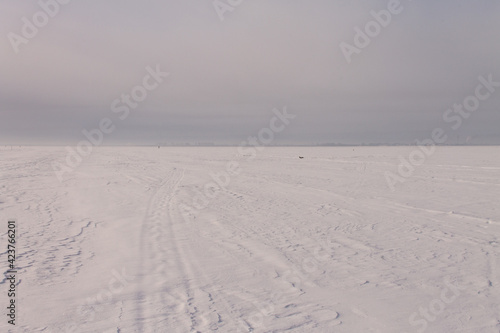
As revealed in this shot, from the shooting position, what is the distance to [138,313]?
14.4 feet

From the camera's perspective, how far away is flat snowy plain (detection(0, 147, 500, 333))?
14.1ft

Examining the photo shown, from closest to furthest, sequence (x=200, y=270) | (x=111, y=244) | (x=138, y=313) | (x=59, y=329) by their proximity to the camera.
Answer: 1. (x=59, y=329)
2. (x=138, y=313)
3. (x=200, y=270)
4. (x=111, y=244)

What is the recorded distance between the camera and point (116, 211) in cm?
1108

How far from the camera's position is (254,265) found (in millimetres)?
6230

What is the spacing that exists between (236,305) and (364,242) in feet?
13.2

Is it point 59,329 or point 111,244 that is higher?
point 111,244

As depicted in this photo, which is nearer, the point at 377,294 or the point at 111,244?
the point at 377,294

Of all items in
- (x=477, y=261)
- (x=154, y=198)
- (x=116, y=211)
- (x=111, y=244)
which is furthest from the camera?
(x=154, y=198)

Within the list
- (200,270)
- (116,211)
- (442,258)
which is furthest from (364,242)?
(116,211)

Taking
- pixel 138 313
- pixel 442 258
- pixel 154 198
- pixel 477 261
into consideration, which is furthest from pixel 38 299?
pixel 154 198

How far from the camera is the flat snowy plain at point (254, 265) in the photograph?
4301 mm

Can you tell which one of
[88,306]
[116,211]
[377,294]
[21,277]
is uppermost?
[116,211]

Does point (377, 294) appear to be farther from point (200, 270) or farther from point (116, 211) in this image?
point (116, 211)

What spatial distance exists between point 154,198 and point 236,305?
949cm
